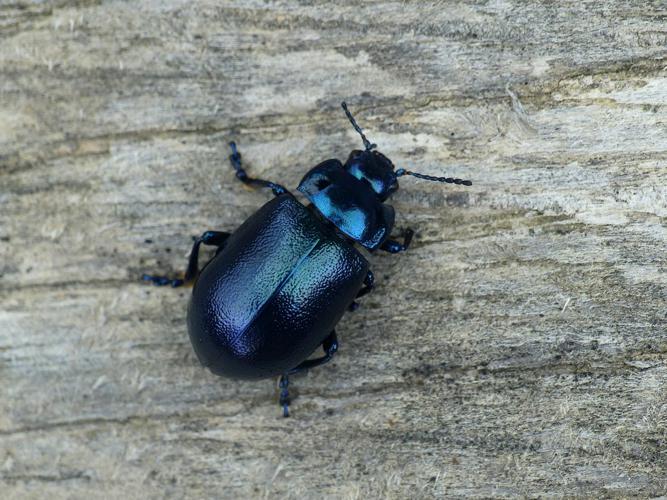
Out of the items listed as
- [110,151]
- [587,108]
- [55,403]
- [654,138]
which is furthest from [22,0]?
[654,138]

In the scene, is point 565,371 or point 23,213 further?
point 23,213

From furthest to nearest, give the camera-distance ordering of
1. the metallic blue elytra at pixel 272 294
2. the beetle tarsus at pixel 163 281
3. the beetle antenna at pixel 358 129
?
the beetle tarsus at pixel 163 281, the beetle antenna at pixel 358 129, the metallic blue elytra at pixel 272 294

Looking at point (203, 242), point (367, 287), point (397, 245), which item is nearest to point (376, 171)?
point (397, 245)

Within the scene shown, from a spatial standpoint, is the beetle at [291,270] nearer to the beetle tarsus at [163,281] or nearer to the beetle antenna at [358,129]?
the beetle antenna at [358,129]

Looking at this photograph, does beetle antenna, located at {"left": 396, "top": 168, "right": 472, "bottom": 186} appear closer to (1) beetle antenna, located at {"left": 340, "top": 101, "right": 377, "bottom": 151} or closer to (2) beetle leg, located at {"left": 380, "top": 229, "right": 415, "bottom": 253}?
(1) beetle antenna, located at {"left": 340, "top": 101, "right": 377, "bottom": 151}

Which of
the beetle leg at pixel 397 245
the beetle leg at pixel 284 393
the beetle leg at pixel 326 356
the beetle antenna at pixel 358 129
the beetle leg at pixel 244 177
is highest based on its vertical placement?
the beetle antenna at pixel 358 129

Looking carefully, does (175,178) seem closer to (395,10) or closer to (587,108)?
(395,10)

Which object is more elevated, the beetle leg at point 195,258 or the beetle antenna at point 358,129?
the beetle antenna at point 358,129

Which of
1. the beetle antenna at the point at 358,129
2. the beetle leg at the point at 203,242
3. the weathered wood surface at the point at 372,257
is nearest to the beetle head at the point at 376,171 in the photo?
the beetle antenna at the point at 358,129
